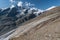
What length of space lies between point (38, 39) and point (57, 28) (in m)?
2.69

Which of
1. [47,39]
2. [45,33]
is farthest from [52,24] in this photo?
[47,39]

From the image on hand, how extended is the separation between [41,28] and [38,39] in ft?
9.20

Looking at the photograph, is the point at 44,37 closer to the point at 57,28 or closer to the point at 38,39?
the point at 38,39

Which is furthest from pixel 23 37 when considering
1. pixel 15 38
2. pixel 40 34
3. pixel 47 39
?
pixel 47 39

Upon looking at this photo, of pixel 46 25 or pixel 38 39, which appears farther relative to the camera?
pixel 46 25

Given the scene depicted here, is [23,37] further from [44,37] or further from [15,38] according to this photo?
[44,37]

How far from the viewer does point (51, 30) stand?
2077cm

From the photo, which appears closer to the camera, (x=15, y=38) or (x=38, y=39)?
(x=38, y=39)

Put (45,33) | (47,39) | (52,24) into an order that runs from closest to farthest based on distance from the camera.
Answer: (47,39) → (45,33) → (52,24)

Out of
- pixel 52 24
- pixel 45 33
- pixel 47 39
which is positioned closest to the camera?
pixel 47 39

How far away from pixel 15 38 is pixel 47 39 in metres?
5.55

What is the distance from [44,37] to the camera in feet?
65.0

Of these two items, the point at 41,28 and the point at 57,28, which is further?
the point at 41,28

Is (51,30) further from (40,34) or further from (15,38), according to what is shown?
(15,38)
